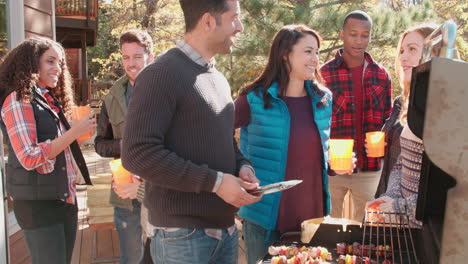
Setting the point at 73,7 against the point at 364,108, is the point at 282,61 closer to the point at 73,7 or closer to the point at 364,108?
the point at 364,108

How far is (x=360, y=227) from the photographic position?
201 cm

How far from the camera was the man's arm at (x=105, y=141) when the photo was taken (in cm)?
281

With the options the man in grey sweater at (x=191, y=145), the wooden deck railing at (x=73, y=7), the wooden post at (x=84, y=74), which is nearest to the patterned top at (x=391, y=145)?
the man in grey sweater at (x=191, y=145)

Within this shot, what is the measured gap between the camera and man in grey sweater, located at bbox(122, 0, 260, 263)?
1.58 m

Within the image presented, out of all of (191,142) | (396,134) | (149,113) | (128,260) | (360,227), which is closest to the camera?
(149,113)

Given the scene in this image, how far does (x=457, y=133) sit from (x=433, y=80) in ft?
0.40

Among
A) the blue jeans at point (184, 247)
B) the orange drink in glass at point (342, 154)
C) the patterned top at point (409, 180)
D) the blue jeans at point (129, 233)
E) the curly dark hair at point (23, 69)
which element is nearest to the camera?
the blue jeans at point (184, 247)

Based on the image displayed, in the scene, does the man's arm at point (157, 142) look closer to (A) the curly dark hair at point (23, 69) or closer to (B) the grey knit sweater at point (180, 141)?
(B) the grey knit sweater at point (180, 141)

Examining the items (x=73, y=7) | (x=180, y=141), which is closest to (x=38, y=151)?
(x=180, y=141)

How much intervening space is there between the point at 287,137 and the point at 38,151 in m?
1.27

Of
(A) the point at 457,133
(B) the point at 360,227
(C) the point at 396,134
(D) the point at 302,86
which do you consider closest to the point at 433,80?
(A) the point at 457,133

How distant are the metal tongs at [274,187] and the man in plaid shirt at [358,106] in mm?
1919

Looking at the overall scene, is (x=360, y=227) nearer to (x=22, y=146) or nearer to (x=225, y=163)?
(x=225, y=163)

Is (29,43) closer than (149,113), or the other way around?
(149,113)
